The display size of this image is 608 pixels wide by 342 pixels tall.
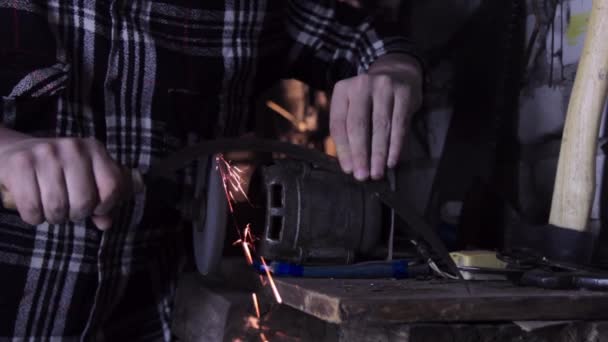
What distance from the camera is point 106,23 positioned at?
3.76ft

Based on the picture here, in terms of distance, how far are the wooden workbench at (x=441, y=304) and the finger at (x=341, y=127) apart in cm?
20

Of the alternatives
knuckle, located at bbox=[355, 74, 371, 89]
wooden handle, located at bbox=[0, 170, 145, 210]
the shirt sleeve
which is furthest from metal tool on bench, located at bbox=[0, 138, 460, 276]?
the shirt sleeve

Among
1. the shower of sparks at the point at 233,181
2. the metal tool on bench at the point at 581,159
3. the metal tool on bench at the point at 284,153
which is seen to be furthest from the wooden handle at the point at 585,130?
the shower of sparks at the point at 233,181

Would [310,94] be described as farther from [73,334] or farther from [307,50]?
[73,334]

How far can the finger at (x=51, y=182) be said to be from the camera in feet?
2.70

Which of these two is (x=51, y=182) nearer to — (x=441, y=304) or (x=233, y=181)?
(x=233, y=181)

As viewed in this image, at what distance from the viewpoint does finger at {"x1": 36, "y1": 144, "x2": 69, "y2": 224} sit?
0.82 metres

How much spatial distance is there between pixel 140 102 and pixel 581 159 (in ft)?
2.10

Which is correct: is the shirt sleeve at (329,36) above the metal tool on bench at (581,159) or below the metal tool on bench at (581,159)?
above

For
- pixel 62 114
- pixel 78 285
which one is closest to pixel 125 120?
pixel 62 114

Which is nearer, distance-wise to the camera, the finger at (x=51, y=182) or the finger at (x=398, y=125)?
the finger at (x=51, y=182)

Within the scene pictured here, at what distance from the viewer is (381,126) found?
3.26 ft

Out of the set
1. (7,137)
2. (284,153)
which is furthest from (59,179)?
(284,153)

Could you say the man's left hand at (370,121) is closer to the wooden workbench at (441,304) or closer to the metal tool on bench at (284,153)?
the metal tool on bench at (284,153)
